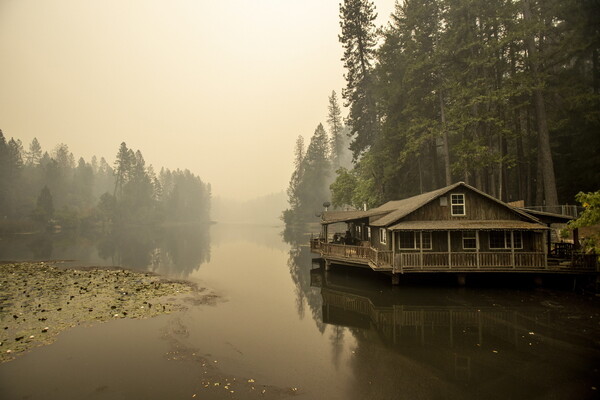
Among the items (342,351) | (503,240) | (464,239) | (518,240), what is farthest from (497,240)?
(342,351)

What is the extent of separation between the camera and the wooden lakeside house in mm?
21422

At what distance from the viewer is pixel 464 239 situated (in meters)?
23.8

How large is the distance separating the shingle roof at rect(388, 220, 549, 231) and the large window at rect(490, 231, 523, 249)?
1.18 m

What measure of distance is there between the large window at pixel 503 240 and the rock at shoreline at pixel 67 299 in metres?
19.9

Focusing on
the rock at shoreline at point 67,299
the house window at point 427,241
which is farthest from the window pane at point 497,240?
the rock at shoreline at point 67,299

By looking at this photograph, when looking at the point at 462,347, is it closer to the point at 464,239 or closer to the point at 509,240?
the point at 464,239

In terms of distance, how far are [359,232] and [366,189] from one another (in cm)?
1695

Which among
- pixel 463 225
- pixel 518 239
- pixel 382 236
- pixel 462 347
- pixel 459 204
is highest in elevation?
pixel 459 204

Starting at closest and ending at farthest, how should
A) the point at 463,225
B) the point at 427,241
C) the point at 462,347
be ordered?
the point at 462,347 → the point at 463,225 → the point at 427,241

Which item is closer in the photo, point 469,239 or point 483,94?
point 469,239

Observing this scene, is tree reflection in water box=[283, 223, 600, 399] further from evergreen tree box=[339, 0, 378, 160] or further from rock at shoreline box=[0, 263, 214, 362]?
evergreen tree box=[339, 0, 378, 160]

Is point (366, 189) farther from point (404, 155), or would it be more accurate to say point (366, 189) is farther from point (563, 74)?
point (563, 74)

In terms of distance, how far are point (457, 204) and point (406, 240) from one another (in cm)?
444

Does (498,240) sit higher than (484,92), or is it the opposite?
(484,92)
